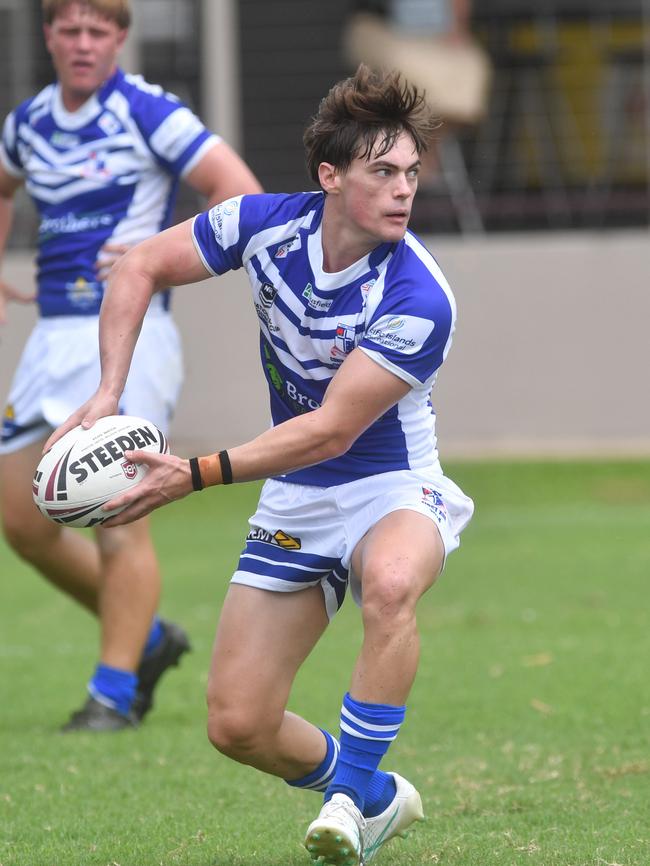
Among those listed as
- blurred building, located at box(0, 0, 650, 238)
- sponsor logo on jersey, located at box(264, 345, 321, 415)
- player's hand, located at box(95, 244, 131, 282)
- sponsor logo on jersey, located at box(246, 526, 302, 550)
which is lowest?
blurred building, located at box(0, 0, 650, 238)

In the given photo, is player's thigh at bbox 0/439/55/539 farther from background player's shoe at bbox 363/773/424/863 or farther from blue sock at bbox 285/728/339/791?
background player's shoe at bbox 363/773/424/863

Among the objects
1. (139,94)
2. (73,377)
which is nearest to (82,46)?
(139,94)

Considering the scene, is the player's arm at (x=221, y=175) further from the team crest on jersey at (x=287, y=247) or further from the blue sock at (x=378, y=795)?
the blue sock at (x=378, y=795)

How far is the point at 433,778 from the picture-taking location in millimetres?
5168

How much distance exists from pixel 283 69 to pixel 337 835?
14.7 meters

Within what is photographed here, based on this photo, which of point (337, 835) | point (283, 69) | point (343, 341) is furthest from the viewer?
point (283, 69)

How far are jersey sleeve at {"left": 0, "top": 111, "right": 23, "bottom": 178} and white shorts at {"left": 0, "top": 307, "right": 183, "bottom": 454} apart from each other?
684 mm

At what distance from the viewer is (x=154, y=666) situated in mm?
6191

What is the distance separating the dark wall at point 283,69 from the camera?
57.2ft

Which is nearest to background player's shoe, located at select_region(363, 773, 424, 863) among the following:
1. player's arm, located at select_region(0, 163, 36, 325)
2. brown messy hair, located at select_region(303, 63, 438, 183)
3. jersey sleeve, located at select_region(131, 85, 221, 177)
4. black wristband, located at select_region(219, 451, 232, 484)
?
black wristband, located at select_region(219, 451, 232, 484)

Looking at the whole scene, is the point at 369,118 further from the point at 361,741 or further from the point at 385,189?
the point at 361,741

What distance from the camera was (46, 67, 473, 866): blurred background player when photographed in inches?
158

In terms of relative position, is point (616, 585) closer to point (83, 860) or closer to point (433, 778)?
point (433, 778)

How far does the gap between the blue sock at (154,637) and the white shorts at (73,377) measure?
0.79 meters
